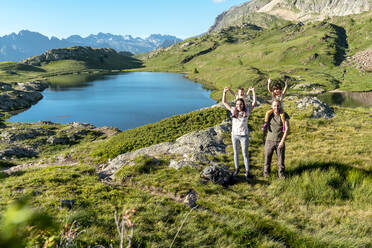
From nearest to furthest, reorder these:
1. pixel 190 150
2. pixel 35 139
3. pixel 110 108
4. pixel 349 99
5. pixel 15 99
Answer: pixel 190 150, pixel 35 139, pixel 110 108, pixel 15 99, pixel 349 99

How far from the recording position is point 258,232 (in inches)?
242

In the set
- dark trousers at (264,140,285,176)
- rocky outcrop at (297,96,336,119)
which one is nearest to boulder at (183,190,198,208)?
dark trousers at (264,140,285,176)

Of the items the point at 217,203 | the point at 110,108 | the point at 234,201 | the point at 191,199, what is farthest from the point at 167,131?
the point at 110,108

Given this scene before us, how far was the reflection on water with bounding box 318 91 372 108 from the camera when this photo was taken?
9561 cm

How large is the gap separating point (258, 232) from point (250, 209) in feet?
6.75

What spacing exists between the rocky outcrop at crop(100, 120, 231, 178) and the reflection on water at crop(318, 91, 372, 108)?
101m

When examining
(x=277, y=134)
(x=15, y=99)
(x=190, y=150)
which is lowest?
(x=15, y=99)

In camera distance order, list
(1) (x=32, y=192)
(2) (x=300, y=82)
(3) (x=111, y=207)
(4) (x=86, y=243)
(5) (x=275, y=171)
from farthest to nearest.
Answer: (2) (x=300, y=82)
(5) (x=275, y=171)
(1) (x=32, y=192)
(3) (x=111, y=207)
(4) (x=86, y=243)

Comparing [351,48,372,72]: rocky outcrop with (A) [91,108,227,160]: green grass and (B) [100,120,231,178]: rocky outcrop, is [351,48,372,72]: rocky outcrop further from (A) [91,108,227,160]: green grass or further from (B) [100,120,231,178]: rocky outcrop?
(B) [100,120,231,178]: rocky outcrop

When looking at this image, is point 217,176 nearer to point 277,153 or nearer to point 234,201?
point 234,201

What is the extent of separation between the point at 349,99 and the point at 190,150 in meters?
121

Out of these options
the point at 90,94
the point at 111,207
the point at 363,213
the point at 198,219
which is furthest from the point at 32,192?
the point at 90,94

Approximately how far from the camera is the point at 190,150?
15.5 metres

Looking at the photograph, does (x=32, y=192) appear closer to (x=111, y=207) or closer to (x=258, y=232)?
(x=111, y=207)
